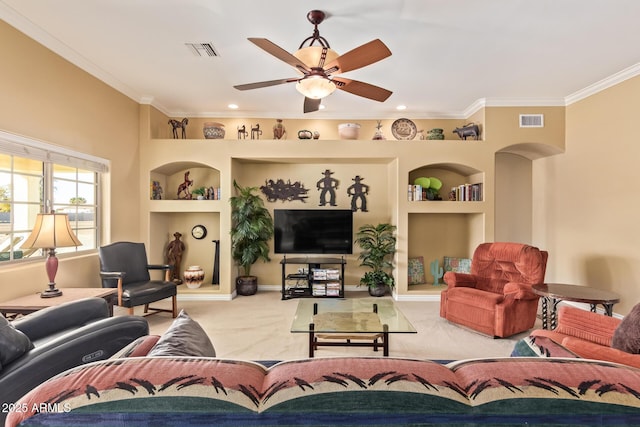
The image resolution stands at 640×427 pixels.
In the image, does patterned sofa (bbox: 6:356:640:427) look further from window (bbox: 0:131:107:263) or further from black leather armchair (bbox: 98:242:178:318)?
black leather armchair (bbox: 98:242:178:318)

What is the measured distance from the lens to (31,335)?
1980 millimetres

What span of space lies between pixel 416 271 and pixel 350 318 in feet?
9.10

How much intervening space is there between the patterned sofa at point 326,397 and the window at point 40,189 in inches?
107

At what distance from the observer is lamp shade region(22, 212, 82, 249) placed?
102 inches

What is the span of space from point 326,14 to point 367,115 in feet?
8.99

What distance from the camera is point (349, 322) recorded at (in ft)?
9.11

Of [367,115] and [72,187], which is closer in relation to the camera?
[72,187]

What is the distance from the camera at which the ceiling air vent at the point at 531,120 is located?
4668 mm

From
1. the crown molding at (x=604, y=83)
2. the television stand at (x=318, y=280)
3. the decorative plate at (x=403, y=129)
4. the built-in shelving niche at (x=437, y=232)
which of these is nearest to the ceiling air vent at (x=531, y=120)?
the crown molding at (x=604, y=83)

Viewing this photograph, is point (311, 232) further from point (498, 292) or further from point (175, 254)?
point (498, 292)

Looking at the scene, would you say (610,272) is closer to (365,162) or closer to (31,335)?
(365,162)

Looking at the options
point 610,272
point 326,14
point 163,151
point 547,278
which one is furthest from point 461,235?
point 163,151

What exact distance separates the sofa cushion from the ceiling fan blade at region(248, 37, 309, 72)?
2180mm

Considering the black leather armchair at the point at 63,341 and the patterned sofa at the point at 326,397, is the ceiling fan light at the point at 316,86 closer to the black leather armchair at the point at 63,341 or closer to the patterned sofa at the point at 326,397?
the black leather armchair at the point at 63,341
